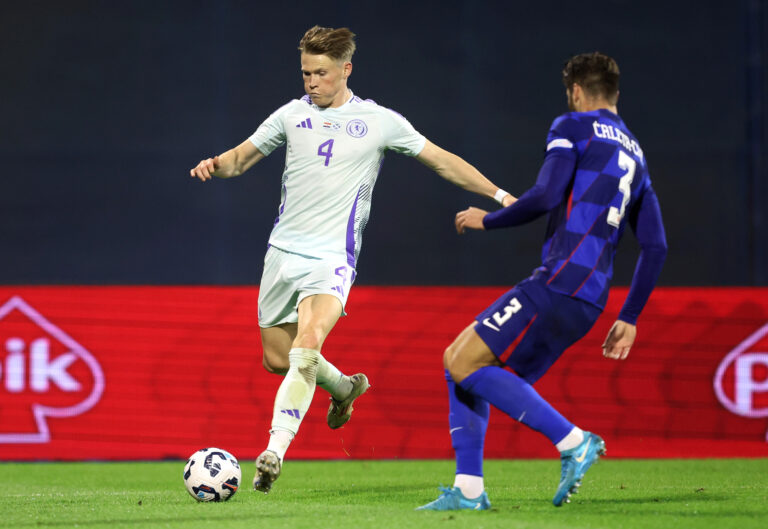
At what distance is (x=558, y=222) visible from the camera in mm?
4293

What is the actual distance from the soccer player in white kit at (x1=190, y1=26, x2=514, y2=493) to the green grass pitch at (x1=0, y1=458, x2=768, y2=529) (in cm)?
88

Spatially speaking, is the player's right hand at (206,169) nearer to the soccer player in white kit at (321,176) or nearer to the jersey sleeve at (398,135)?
the soccer player in white kit at (321,176)

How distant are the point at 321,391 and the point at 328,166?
2949 mm

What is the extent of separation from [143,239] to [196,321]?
3.99 meters

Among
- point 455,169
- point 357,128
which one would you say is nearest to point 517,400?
point 455,169

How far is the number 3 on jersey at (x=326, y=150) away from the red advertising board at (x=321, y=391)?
2.94m

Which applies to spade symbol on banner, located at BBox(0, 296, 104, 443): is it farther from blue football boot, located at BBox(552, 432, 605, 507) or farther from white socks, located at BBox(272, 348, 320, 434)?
blue football boot, located at BBox(552, 432, 605, 507)

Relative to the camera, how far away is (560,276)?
13.8ft

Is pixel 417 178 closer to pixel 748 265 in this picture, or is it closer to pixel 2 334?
pixel 748 265

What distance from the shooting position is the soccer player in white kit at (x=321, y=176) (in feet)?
17.3

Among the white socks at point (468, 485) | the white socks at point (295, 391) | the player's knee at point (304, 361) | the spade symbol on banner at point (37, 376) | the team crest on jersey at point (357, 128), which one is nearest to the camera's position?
the white socks at point (468, 485)

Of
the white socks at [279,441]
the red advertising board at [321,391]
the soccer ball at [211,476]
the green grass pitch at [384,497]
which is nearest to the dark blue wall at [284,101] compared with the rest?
the red advertising board at [321,391]

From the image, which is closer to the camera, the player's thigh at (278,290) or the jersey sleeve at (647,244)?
the jersey sleeve at (647,244)

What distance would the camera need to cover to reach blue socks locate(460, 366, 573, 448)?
13.7ft
